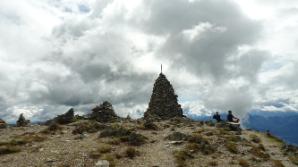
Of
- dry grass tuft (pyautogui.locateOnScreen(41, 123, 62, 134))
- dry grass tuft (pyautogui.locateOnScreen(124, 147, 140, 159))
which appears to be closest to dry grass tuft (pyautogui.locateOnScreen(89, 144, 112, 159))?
dry grass tuft (pyautogui.locateOnScreen(124, 147, 140, 159))

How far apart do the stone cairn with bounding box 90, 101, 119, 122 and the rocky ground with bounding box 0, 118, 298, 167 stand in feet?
48.9

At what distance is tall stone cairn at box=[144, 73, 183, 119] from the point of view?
293 feet

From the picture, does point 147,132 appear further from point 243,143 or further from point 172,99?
point 172,99

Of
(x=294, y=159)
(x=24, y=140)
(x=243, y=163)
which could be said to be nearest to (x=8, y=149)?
(x=24, y=140)

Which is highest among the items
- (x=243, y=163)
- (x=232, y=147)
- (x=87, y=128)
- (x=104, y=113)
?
(x=104, y=113)

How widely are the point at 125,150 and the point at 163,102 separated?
49878 millimetres

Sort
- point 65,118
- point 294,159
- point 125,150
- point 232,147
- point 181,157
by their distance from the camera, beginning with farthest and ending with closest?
point 65,118
point 294,159
point 232,147
point 125,150
point 181,157

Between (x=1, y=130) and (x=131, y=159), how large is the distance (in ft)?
87.6

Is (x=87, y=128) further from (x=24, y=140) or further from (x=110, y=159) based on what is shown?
(x=110, y=159)

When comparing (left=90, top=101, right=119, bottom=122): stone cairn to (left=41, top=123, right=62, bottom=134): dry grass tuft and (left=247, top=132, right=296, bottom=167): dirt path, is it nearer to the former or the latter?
(left=41, top=123, right=62, bottom=134): dry grass tuft

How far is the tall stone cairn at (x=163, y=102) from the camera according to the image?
89.2 m

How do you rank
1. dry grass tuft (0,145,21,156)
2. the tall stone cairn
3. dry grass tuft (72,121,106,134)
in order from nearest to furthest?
dry grass tuft (0,145,21,156) → dry grass tuft (72,121,106,134) → the tall stone cairn

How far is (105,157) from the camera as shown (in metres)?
37.5

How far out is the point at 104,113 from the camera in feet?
234
